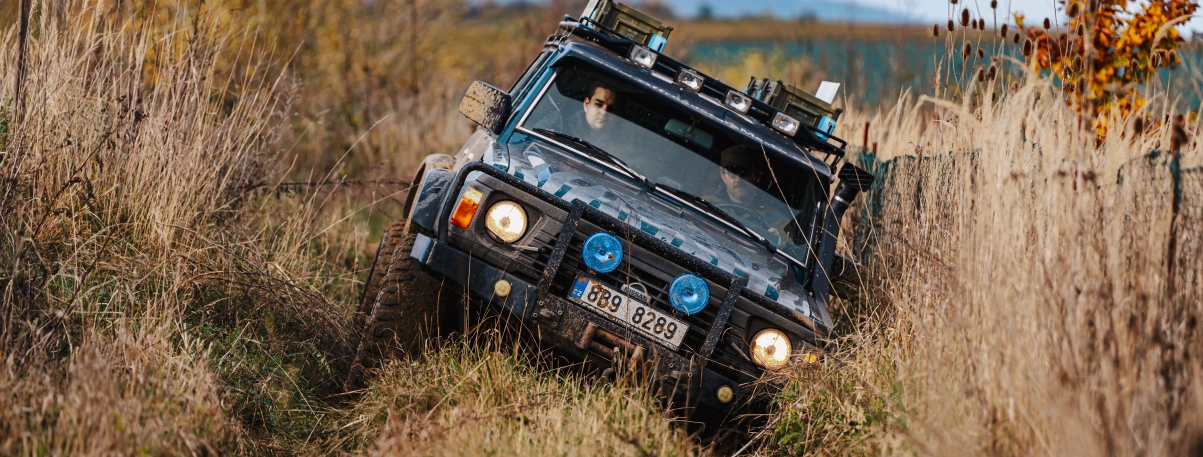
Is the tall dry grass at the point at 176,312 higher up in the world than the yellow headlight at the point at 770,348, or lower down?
lower down

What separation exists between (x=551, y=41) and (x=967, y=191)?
8.12 ft

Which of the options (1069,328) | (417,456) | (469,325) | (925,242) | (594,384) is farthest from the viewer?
Answer: (925,242)

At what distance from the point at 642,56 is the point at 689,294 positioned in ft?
4.69

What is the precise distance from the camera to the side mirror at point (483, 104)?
171 inches

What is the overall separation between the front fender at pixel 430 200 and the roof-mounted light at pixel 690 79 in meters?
1.22

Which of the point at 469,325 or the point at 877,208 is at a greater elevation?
the point at 877,208

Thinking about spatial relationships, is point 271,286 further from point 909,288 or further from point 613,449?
point 909,288

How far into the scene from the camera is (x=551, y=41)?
5375mm

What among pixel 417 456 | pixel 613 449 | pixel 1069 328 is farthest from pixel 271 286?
pixel 1069 328

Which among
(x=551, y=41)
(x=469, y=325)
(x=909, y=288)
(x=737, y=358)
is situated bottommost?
(x=469, y=325)

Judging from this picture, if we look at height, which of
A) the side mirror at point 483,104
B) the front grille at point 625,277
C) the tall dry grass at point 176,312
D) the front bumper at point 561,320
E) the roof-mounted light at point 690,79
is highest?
the roof-mounted light at point 690,79

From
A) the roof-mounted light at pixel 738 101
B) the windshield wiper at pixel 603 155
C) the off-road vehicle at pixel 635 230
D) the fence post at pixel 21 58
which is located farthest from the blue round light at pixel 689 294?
the fence post at pixel 21 58

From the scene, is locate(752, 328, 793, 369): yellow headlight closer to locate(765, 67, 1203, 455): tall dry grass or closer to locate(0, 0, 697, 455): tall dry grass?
locate(765, 67, 1203, 455): tall dry grass

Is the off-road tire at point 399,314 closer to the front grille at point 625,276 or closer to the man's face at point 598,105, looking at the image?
the front grille at point 625,276
